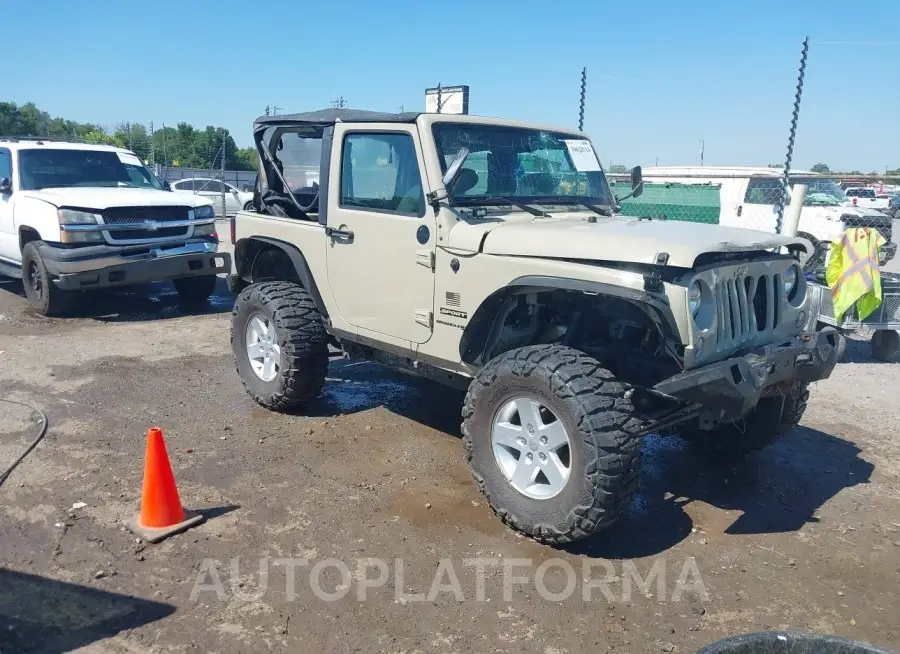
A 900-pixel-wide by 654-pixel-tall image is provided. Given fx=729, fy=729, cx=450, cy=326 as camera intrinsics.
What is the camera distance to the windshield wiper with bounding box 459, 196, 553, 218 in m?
4.48

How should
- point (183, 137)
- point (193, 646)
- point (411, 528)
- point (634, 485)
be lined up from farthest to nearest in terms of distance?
point (183, 137), point (411, 528), point (634, 485), point (193, 646)

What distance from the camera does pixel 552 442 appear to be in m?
3.70

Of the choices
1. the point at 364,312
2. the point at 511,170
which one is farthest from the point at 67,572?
the point at 511,170

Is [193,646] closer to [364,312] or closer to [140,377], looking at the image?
[364,312]

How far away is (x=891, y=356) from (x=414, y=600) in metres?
6.73

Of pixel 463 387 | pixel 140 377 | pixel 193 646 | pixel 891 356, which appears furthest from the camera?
pixel 891 356

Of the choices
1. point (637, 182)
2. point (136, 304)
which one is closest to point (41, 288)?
point (136, 304)

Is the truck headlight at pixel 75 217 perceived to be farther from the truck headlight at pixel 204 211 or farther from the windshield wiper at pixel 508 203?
the windshield wiper at pixel 508 203

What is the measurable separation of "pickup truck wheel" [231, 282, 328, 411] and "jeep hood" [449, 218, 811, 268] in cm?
154

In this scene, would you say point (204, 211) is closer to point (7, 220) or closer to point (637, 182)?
point (7, 220)

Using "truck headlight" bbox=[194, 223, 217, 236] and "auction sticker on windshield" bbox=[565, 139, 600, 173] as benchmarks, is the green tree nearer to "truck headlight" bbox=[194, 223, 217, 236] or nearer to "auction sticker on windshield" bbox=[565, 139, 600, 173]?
"truck headlight" bbox=[194, 223, 217, 236]

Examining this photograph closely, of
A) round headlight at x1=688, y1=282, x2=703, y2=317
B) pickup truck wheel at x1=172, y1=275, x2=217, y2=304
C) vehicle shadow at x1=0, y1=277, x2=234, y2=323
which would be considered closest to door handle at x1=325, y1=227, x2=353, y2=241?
round headlight at x1=688, y1=282, x2=703, y2=317

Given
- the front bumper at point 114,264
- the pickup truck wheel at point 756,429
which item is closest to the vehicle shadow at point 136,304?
the front bumper at point 114,264

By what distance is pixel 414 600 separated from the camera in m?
3.27
